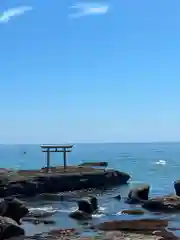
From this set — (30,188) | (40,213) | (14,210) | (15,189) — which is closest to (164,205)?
(40,213)

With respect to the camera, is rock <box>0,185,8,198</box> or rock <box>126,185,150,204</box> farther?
rock <box>0,185,8,198</box>

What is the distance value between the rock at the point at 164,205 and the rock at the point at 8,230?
1889 cm

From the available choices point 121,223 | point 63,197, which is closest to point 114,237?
point 121,223

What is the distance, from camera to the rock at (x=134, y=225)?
38406 millimetres

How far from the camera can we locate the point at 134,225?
39656mm

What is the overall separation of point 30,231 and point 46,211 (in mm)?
11459

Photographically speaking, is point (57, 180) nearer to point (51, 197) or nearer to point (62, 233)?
point (51, 197)

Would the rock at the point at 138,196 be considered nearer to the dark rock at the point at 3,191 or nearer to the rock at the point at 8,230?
the dark rock at the point at 3,191

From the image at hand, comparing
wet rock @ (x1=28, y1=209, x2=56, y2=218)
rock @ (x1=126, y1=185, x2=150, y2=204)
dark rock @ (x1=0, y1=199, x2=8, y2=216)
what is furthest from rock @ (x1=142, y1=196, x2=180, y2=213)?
dark rock @ (x1=0, y1=199, x2=8, y2=216)

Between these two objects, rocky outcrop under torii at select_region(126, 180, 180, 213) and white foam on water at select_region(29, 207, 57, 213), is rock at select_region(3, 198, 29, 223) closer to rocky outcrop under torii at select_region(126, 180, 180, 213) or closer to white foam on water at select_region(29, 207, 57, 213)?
white foam on water at select_region(29, 207, 57, 213)

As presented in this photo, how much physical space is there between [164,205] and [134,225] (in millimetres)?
10868

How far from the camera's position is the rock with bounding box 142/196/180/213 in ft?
160

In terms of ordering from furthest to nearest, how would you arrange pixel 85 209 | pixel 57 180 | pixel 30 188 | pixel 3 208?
1. pixel 57 180
2. pixel 30 188
3. pixel 85 209
4. pixel 3 208

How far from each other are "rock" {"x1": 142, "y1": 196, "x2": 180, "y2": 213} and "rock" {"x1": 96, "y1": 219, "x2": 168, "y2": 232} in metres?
6.56
